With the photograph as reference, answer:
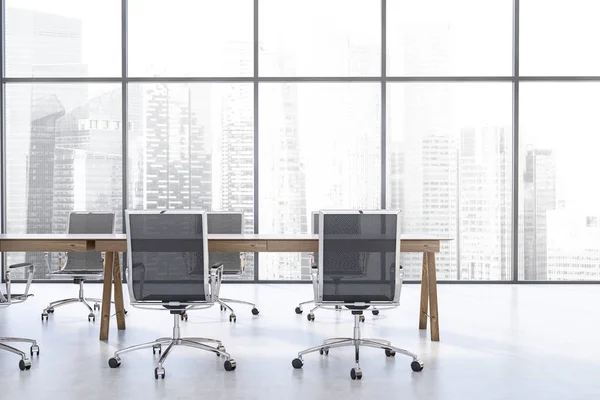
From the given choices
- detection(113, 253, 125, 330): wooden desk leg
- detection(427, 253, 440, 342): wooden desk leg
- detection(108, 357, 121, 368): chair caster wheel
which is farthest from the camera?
detection(113, 253, 125, 330): wooden desk leg

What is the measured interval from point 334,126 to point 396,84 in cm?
94

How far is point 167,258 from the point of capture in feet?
12.3

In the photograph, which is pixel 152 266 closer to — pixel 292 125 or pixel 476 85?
pixel 292 125

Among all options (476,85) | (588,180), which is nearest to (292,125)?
(476,85)

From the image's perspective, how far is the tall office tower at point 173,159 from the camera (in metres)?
7.56

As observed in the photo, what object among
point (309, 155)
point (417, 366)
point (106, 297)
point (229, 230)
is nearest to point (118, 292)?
point (106, 297)

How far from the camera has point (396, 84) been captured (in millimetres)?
7547

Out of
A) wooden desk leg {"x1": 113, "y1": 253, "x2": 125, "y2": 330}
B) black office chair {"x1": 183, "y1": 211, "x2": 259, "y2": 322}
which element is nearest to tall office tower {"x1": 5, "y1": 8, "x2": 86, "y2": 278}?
black office chair {"x1": 183, "y1": 211, "x2": 259, "y2": 322}

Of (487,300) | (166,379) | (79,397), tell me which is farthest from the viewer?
(487,300)

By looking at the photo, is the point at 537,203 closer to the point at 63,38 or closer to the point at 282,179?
the point at 282,179

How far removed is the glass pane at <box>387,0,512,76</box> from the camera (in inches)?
297

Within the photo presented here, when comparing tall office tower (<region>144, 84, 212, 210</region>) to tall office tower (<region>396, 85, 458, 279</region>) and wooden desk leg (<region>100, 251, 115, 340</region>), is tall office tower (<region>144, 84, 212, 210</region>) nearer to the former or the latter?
tall office tower (<region>396, 85, 458, 279</region>)

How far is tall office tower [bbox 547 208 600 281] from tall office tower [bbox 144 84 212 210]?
4380mm

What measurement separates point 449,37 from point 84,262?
16.8 feet
